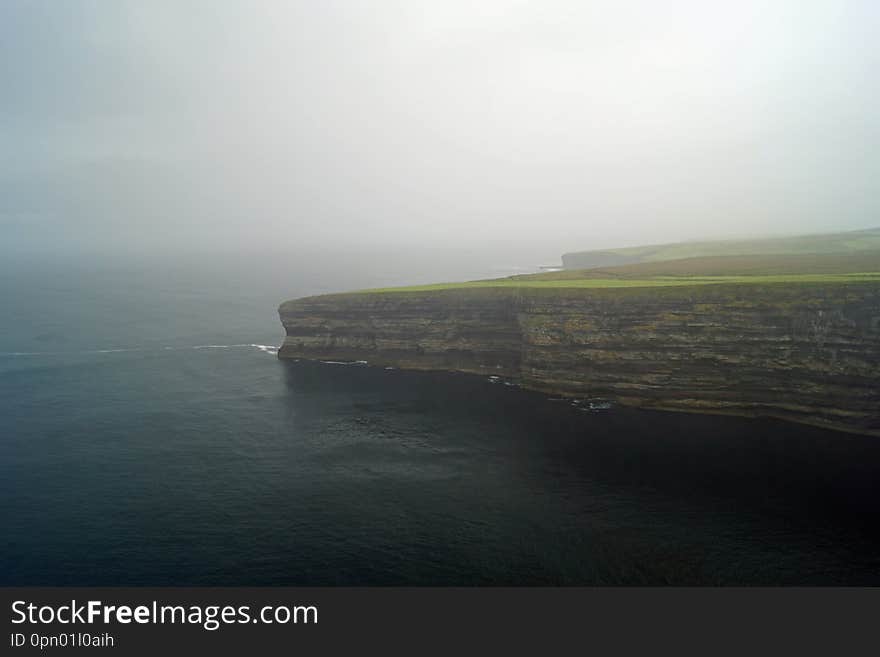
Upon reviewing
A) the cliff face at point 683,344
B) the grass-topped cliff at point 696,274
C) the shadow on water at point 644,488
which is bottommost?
the shadow on water at point 644,488

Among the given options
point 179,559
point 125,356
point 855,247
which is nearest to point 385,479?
point 179,559

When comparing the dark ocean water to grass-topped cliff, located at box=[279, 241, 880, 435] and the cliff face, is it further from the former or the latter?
grass-topped cliff, located at box=[279, 241, 880, 435]

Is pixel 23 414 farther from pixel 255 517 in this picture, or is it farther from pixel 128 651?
pixel 128 651

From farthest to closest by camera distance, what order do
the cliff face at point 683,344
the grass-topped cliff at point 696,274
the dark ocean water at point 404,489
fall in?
the grass-topped cliff at point 696,274
the cliff face at point 683,344
the dark ocean water at point 404,489

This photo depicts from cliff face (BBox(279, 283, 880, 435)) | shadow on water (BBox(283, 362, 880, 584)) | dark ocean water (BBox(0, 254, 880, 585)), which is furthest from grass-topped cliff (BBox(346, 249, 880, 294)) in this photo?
shadow on water (BBox(283, 362, 880, 584))

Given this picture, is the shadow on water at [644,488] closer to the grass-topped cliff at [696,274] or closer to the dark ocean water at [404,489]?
the dark ocean water at [404,489]

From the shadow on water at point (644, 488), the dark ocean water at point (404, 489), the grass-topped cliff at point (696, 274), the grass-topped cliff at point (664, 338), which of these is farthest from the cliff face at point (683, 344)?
the grass-topped cliff at point (696, 274)
